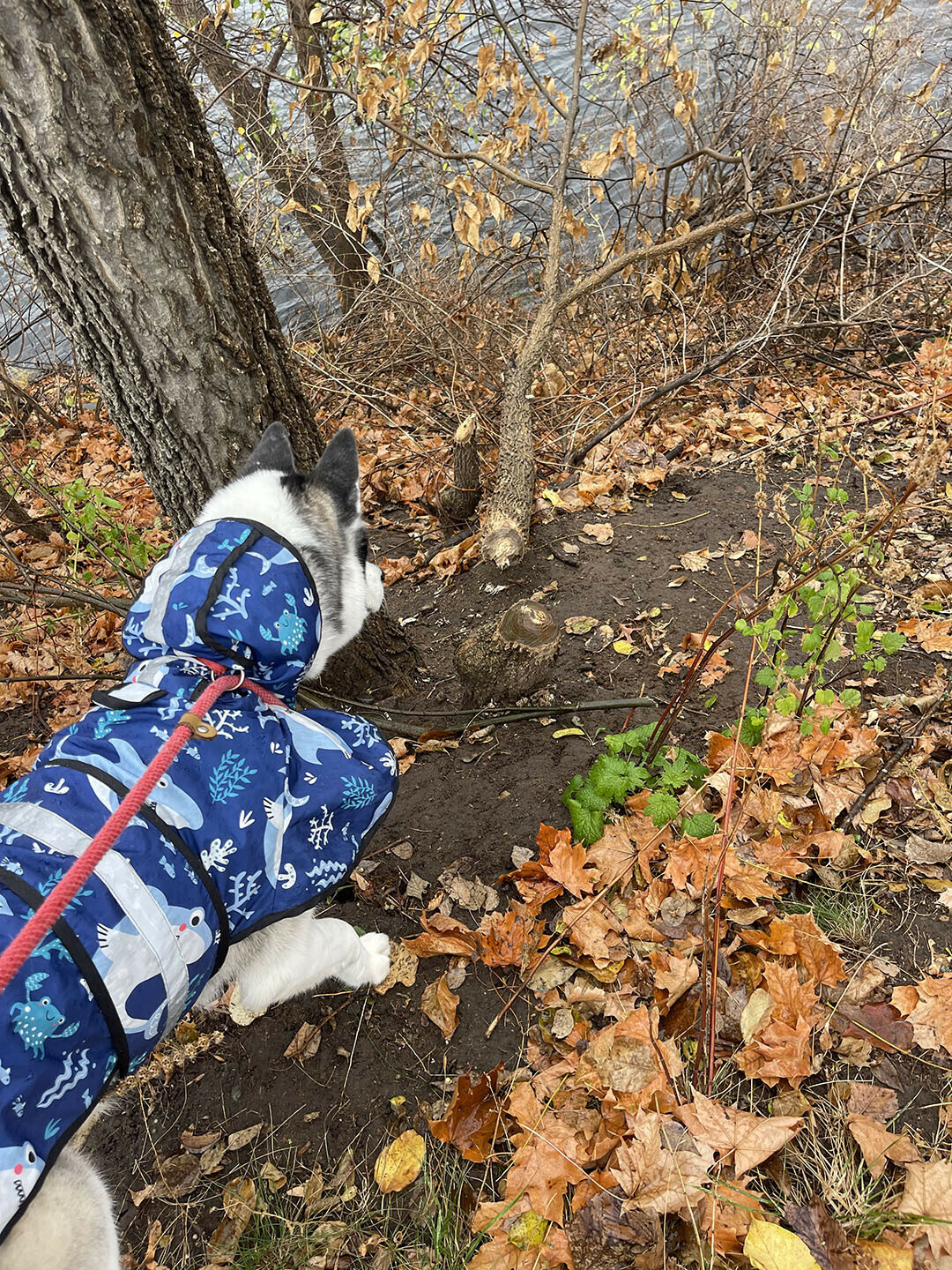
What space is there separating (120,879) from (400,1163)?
1234 millimetres

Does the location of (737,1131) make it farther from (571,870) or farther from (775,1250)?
(571,870)

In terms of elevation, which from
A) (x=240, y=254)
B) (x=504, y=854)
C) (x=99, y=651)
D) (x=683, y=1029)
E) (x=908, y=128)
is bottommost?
(x=683, y=1029)

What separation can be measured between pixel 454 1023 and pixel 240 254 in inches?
107

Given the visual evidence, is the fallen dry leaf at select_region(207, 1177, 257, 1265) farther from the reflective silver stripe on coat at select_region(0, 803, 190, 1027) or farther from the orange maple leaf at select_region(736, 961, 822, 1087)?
the orange maple leaf at select_region(736, 961, 822, 1087)

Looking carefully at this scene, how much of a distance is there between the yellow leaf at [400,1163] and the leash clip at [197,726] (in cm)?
133

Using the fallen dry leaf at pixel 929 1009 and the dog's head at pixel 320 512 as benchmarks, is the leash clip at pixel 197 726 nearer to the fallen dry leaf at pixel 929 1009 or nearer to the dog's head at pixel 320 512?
the dog's head at pixel 320 512

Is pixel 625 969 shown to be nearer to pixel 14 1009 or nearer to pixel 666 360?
pixel 14 1009

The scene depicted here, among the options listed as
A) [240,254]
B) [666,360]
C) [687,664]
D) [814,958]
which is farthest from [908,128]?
[814,958]

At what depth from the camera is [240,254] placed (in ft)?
8.01

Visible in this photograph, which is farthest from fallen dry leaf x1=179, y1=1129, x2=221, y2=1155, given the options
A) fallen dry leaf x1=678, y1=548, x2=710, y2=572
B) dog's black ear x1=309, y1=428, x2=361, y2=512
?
fallen dry leaf x1=678, y1=548, x2=710, y2=572

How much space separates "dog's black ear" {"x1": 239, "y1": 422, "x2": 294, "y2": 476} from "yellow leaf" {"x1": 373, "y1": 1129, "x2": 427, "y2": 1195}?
6.88ft

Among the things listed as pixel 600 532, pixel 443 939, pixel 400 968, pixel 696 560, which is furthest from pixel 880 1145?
pixel 600 532

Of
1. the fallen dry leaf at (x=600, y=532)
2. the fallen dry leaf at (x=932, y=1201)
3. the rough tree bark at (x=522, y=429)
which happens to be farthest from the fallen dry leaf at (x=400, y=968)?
the fallen dry leaf at (x=600, y=532)

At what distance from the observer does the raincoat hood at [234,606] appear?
6.22 feet
